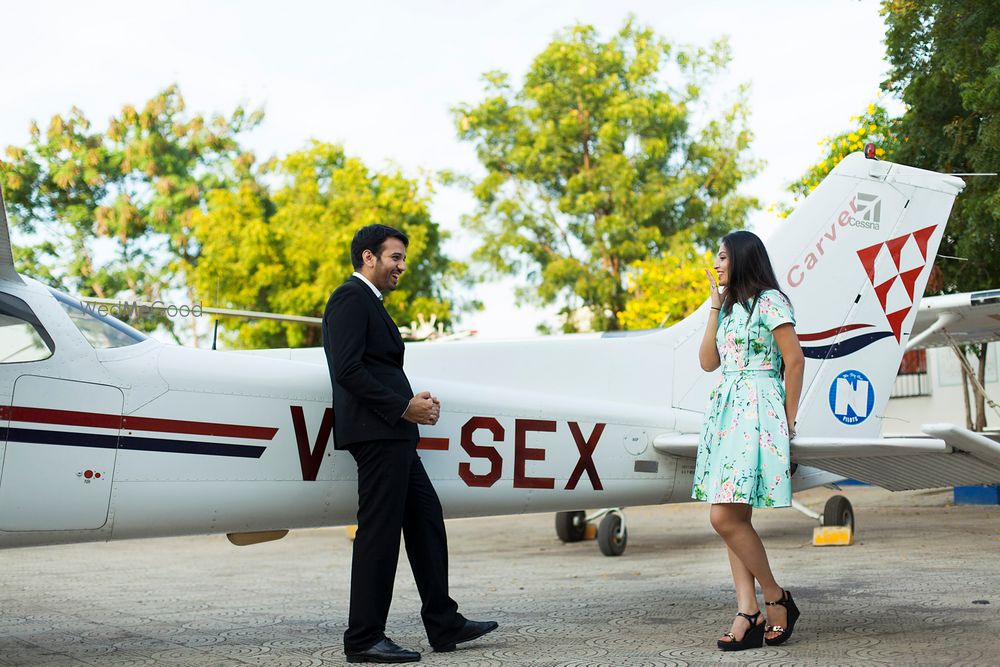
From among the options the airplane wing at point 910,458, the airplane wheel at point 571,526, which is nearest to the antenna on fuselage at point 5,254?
the airplane wing at point 910,458

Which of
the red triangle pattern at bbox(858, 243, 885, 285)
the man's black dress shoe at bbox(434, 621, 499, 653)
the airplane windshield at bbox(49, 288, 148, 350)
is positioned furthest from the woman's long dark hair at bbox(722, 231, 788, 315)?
the airplane windshield at bbox(49, 288, 148, 350)

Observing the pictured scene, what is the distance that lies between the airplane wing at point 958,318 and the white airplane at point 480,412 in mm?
3753

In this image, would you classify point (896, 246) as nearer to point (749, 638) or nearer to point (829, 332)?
point (829, 332)

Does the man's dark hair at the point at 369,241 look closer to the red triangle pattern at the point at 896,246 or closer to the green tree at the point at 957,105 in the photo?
the red triangle pattern at the point at 896,246

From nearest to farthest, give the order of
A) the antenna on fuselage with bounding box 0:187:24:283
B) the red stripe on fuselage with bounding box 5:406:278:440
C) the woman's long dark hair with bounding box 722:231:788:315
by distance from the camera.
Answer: the antenna on fuselage with bounding box 0:187:24:283 < the red stripe on fuselage with bounding box 5:406:278:440 < the woman's long dark hair with bounding box 722:231:788:315

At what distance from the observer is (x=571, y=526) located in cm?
1066

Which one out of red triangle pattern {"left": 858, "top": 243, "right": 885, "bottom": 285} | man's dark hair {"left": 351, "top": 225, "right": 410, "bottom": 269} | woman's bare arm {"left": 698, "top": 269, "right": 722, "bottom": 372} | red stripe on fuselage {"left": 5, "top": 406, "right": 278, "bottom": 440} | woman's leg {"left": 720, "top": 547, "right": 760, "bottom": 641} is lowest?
woman's leg {"left": 720, "top": 547, "right": 760, "bottom": 641}

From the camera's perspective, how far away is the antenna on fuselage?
138 inches

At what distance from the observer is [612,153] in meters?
32.8

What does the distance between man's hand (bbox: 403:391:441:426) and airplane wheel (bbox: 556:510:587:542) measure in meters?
6.66

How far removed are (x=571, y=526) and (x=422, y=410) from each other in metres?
6.84

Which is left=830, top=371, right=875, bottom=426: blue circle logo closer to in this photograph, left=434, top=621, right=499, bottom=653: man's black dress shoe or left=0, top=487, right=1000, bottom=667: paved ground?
left=0, top=487, right=1000, bottom=667: paved ground

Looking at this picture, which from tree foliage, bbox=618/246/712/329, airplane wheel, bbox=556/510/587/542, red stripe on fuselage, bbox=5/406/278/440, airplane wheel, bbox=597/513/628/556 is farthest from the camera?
tree foliage, bbox=618/246/712/329

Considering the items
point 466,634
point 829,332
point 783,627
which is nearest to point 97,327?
point 466,634
